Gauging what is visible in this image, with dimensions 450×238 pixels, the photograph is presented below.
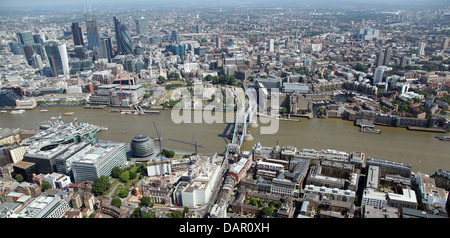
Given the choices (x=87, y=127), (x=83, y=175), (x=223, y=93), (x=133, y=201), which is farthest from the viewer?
(x=223, y=93)

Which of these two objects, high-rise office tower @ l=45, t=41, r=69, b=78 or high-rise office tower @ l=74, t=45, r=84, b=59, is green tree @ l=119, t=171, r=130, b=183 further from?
high-rise office tower @ l=74, t=45, r=84, b=59

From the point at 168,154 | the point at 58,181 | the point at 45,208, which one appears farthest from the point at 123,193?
the point at 168,154

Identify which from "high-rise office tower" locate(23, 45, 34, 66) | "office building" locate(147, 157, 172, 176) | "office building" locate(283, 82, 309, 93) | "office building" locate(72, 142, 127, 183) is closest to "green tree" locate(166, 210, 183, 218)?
"office building" locate(147, 157, 172, 176)

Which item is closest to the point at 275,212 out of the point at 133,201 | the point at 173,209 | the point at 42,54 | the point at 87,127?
the point at 173,209

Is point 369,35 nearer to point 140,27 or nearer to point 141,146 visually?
point 140,27

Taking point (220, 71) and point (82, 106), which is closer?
point (82, 106)

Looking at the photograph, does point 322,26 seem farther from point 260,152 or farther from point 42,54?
point 260,152
